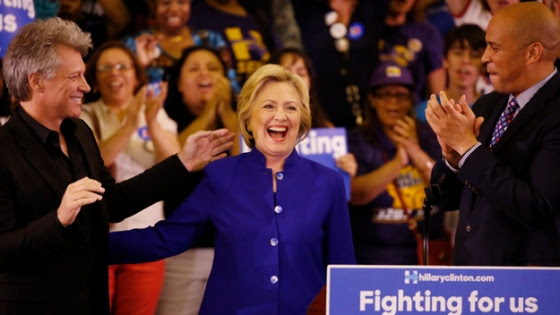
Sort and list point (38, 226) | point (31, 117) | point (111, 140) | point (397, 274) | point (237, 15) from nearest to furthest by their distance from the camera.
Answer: point (397, 274), point (38, 226), point (31, 117), point (111, 140), point (237, 15)

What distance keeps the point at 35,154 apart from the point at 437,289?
4.29ft

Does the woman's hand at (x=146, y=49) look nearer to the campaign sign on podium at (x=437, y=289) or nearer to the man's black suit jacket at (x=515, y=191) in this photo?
the man's black suit jacket at (x=515, y=191)

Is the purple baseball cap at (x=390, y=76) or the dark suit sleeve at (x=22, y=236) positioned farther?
the purple baseball cap at (x=390, y=76)

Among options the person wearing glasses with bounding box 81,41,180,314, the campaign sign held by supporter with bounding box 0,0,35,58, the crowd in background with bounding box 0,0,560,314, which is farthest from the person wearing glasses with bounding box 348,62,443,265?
the campaign sign held by supporter with bounding box 0,0,35,58

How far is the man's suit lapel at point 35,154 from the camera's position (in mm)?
2656

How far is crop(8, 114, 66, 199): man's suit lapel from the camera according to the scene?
2656mm

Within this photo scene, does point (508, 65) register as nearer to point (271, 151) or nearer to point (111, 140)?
point (271, 151)

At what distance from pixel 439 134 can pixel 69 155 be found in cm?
124

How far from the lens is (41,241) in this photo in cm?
251

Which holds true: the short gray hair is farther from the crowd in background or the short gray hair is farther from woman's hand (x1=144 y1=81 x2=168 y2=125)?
woman's hand (x1=144 y1=81 x2=168 y2=125)

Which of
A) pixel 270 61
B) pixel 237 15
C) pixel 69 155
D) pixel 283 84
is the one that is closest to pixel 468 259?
pixel 283 84

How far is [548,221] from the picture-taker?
2.85 metres

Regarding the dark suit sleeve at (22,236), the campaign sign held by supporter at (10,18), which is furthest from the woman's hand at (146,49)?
the dark suit sleeve at (22,236)

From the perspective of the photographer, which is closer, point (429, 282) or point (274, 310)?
point (429, 282)
